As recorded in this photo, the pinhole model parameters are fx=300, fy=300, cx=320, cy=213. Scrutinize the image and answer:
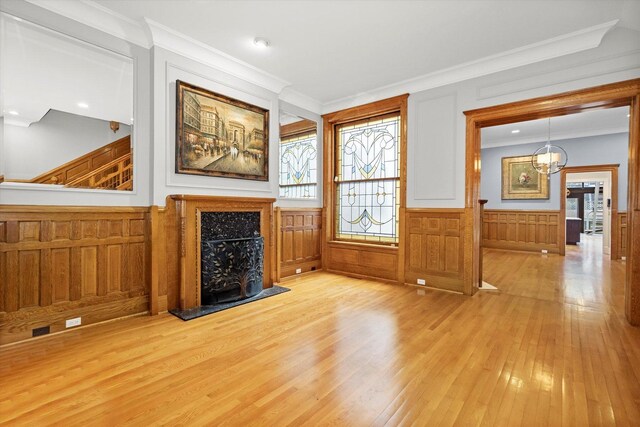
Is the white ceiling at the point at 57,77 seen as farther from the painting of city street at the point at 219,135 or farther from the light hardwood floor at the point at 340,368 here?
the light hardwood floor at the point at 340,368

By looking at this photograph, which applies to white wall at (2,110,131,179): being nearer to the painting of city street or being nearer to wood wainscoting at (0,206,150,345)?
wood wainscoting at (0,206,150,345)

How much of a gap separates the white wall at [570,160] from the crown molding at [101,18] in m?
8.91

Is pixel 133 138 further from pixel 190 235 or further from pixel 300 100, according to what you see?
pixel 300 100

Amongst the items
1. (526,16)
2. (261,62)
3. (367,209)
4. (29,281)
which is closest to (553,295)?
(367,209)

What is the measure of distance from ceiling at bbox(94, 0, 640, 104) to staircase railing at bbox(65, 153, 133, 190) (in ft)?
4.87

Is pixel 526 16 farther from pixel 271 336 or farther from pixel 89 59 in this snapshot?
pixel 89 59

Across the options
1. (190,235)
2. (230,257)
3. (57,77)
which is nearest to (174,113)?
(57,77)

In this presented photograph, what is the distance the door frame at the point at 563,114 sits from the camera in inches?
123

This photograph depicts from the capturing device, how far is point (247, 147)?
4199 mm

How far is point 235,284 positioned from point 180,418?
2181mm

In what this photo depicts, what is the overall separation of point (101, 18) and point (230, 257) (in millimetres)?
2812

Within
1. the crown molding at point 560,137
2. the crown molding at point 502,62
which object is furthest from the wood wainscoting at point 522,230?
the crown molding at point 502,62

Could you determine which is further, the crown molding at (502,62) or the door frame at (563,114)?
the crown molding at (502,62)

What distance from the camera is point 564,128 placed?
23.2 feet
